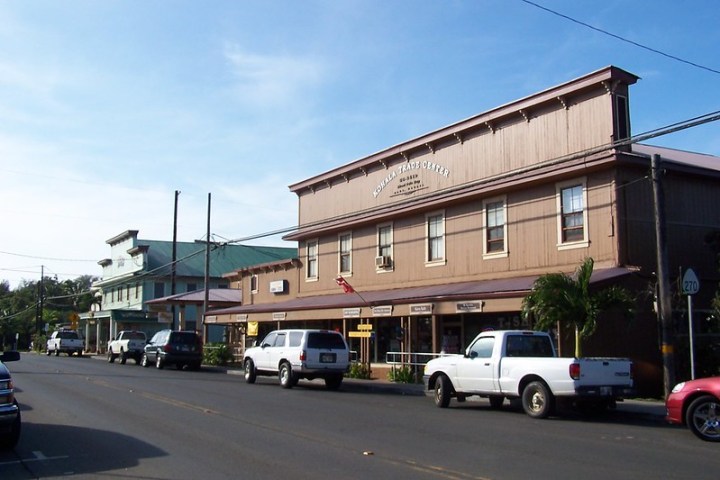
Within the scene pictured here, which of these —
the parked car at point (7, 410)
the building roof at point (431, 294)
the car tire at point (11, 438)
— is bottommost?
the car tire at point (11, 438)

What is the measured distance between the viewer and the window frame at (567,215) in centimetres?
2164

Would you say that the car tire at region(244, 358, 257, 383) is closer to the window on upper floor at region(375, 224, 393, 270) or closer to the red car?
the window on upper floor at region(375, 224, 393, 270)

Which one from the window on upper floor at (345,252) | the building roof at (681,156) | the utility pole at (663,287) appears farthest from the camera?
the window on upper floor at (345,252)

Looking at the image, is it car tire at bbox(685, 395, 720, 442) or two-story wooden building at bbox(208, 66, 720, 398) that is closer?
car tire at bbox(685, 395, 720, 442)

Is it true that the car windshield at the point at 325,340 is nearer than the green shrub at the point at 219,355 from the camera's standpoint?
Yes

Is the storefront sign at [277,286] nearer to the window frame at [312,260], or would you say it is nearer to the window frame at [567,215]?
the window frame at [312,260]

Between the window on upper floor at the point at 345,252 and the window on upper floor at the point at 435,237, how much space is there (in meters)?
5.39

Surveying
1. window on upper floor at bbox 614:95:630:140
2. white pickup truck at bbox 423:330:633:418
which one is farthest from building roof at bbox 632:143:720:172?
white pickup truck at bbox 423:330:633:418

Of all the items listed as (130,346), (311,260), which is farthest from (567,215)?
(130,346)

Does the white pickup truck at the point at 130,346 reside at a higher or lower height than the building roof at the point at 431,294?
lower

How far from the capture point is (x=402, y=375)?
1009 inches

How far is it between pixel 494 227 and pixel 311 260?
486 inches

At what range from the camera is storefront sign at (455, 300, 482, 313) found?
2169cm

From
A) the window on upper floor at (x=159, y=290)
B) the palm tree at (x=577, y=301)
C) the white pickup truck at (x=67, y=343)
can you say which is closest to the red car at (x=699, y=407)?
the palm tree at (x=577, y=301)
